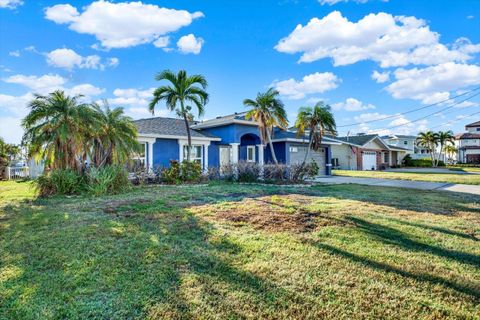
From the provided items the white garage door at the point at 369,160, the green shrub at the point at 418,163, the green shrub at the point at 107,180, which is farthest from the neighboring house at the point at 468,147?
the green shrub at the point at 107,180

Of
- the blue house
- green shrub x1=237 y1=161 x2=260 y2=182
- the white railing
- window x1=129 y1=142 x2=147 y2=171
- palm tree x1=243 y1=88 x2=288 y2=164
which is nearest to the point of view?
window x1=129 y1=142 x2=147 y2=171

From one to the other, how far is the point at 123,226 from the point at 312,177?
1326cm

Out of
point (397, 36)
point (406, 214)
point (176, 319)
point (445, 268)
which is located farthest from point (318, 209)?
point (397, 36)

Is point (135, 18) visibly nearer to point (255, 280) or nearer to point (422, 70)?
point (255, 280)

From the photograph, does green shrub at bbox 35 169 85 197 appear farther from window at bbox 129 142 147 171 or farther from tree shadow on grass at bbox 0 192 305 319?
tree shadow on grass at bbox 0 192 305 319

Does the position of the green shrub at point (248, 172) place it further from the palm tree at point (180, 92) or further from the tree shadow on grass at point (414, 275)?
the tree shadow on grass at point (414, 275)

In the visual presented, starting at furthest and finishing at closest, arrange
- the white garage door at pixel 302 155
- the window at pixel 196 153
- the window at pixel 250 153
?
the white garage door at pixel 302 155
the window at pixel 250 153
the window at pixel 196 153

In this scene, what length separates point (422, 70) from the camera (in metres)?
24.2

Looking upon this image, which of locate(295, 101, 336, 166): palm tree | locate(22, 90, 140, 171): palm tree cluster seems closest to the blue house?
locate(295, 101, 336, 166): palm tree

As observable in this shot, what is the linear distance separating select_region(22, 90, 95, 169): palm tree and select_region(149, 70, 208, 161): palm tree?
13.7 ft

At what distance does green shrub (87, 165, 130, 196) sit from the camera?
10.9 m

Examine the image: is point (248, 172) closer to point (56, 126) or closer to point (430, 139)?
point (56, 126)

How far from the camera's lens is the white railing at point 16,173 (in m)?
21.9

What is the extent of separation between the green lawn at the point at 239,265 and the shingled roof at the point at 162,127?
10.1m
